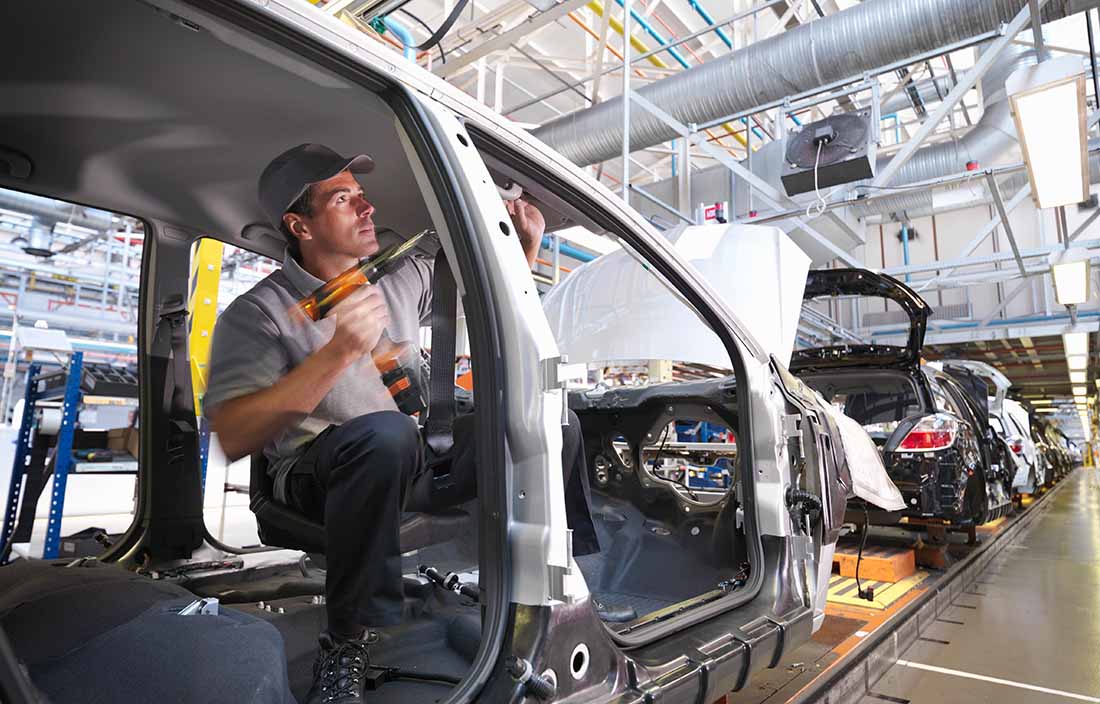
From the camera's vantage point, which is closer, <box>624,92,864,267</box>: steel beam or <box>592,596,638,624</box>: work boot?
<box>592,596,638,624</box>: work boot

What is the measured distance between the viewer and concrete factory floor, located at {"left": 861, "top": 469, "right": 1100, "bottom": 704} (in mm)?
2498

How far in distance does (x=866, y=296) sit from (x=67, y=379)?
4.72 m

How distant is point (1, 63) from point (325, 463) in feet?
3.66

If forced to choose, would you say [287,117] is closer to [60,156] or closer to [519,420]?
[60,156]

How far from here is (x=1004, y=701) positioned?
2.40 m

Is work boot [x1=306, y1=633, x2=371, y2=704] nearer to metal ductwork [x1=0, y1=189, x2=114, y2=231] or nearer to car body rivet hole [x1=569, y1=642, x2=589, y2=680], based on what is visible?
car body rivet hole [x1=569, y1=642, x2=589, y2=680]

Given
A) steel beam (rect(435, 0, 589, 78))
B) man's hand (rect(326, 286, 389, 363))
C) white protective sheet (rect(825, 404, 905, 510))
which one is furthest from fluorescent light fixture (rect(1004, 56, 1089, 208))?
man's hand (rect(326, 286, 389, 363))

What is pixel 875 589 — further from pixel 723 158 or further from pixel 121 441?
pixel 121 441

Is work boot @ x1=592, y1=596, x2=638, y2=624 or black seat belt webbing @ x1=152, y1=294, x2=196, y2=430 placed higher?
black seat belt webbing @ x1=152, y1=294, x2=196, y2=430

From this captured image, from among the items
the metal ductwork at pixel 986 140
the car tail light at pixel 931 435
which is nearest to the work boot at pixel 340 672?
the car tail light at pixel 931 435

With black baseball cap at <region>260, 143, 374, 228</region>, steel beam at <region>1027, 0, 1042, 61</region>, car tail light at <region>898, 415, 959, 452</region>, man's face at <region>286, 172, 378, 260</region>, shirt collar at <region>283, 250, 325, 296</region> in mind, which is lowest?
car tail light at <region>898, 415, 959, 452</region>

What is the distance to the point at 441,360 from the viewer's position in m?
1.99

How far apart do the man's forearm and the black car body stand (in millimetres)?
2973

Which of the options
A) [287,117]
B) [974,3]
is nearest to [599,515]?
[287,117]
